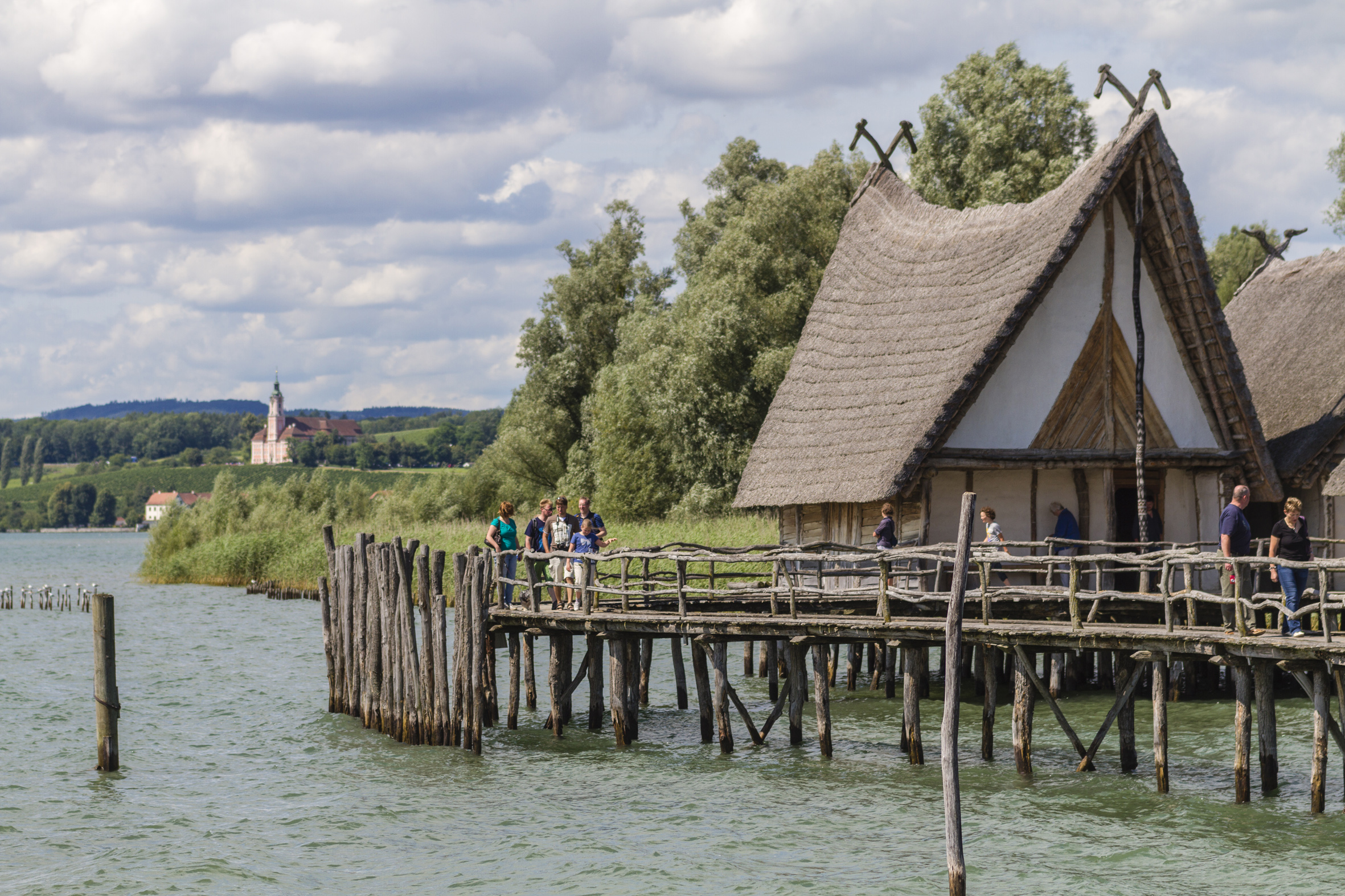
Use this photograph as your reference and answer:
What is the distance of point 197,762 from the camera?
65.3 feet

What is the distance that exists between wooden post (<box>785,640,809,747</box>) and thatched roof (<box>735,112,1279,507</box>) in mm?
4070

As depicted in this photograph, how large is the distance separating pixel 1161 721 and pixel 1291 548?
7.75ft

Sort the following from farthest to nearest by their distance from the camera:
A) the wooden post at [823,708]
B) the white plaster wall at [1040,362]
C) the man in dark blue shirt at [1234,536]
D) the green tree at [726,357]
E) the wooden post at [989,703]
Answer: the green tree at [726,357], the white plaster wall at [1040,362], the wooden post at [823,708], the wooden post at [989,703], the man in dark blue shirt at [1234,536]

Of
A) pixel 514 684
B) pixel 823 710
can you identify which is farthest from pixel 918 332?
pixel 514 684

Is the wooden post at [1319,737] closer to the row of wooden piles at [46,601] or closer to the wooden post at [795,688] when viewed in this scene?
the wooden post at [795,688]

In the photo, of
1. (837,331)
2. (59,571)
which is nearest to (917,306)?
(837,331)

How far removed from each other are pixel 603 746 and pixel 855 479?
20.7ft

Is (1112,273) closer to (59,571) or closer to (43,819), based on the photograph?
(43,819)

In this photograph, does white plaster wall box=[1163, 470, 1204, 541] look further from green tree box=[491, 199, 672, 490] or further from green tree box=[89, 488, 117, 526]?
green tree box=[89, 488, 117, 526]

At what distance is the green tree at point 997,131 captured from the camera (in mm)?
42062

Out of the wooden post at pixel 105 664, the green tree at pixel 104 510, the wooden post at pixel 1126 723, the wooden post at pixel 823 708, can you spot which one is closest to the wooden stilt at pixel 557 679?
the wooden post at pixel 823 708

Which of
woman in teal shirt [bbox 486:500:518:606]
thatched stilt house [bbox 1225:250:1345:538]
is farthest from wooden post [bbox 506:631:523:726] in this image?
thatched stilt house [bbox 1225:250:1345:538]

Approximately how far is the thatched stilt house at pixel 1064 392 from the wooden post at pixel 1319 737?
8.29 meters

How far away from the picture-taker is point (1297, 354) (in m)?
27.8
